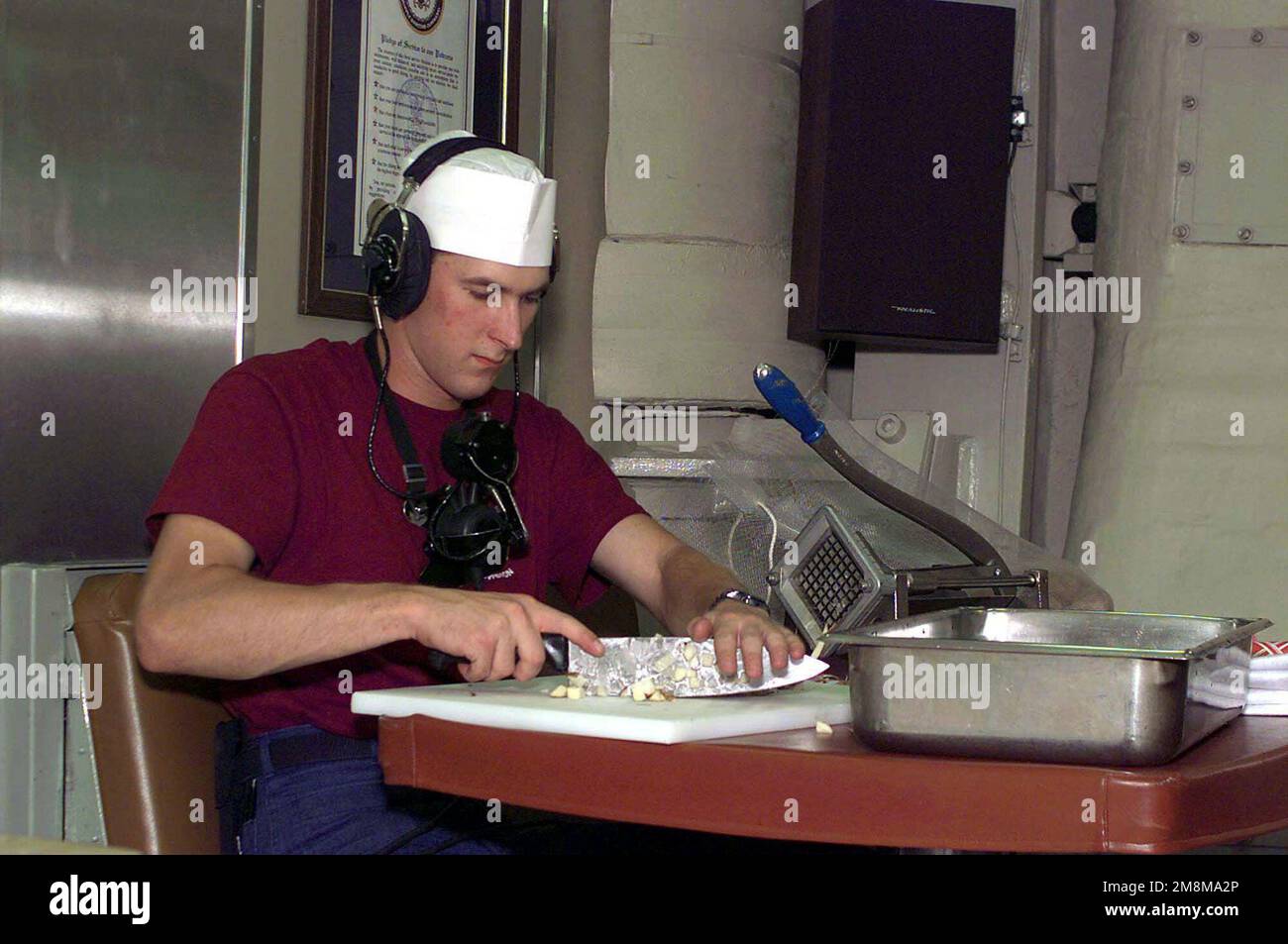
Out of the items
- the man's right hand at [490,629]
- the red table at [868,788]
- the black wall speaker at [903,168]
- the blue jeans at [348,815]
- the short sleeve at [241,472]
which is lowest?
the blue jeans at [348,815]

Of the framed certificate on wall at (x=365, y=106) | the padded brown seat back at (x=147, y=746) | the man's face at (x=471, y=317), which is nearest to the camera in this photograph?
the padded brown seat back at (x=147, y=746)

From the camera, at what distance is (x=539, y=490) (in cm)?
243

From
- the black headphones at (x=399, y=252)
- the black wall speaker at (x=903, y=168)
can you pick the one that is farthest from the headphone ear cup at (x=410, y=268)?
the black wall speaker at (x=903, y=168)

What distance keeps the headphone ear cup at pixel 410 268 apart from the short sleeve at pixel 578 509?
0.43 metres

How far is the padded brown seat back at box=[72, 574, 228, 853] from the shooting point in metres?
2.04

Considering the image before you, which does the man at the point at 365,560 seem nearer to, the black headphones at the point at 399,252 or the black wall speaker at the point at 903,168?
the black headphones at the point at 399,252

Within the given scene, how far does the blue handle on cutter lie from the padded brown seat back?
104 cm

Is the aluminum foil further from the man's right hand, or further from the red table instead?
the red table

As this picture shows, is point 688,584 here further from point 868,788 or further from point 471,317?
point 868,788

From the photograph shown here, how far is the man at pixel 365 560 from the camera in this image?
5.54ft

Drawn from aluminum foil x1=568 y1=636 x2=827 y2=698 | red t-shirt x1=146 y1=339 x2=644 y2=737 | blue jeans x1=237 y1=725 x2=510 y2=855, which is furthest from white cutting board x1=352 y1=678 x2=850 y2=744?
red t-shirt x1=146 y1=339 x2=644 y2=737

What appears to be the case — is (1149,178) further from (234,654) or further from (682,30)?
(234,654)

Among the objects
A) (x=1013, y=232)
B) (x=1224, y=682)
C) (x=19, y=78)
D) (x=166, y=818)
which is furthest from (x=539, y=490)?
(x=1013, y=232)

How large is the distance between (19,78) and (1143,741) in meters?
1.97
